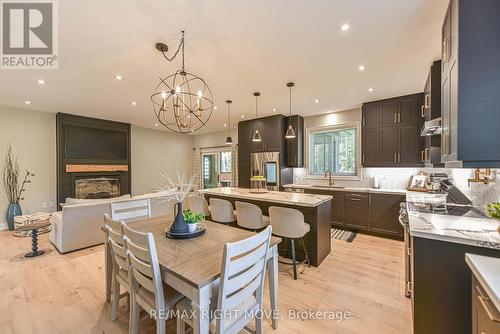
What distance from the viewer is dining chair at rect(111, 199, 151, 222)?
2355mm

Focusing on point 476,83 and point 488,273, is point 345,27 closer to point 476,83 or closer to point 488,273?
point 476,83

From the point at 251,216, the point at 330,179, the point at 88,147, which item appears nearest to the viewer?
the point at 251,216

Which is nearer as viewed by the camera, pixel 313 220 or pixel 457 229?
pixel 457 229

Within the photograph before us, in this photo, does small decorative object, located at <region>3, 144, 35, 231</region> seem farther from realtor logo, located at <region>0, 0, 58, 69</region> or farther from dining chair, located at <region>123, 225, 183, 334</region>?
dining chair, located at <region>123, 225, 183, 334</region>

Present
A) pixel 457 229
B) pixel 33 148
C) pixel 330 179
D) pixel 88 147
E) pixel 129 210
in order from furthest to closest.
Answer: pixel 88 147 → pixel 330 179 → pixel 33 148 → pixel 129 210 → pixel 457 229

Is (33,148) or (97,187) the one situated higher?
(33,148)

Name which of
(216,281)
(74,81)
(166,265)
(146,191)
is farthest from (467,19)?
(146,191)

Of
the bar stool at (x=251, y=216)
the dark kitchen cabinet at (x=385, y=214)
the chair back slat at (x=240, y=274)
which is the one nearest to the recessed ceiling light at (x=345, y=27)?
the chair back slat at (x=240, y=274)

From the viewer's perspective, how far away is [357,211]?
4.27 metres

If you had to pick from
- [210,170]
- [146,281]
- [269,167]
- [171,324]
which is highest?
[269,167]

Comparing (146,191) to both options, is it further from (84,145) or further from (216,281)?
(216,281)

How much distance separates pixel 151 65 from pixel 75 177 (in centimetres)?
460

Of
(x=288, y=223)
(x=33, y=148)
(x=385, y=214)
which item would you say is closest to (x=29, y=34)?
(x=288, y=223)

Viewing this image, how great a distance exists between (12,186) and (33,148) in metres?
0.97
